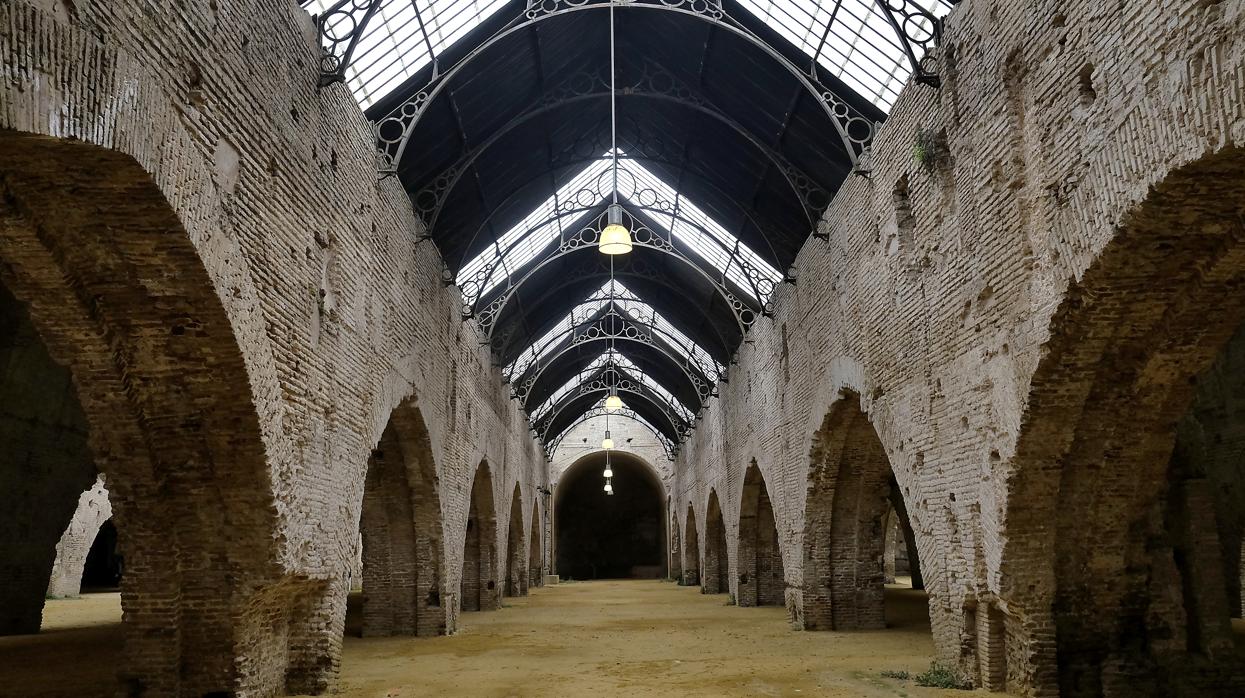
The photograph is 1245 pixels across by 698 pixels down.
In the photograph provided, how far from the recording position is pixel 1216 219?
20.6ft

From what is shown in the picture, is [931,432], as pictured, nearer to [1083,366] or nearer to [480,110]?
Result: [1083,366]

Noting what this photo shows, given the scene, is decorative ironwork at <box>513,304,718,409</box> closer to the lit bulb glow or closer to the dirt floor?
the dirt floor

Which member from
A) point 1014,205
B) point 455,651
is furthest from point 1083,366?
point 455,651

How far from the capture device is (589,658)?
42.8 ft

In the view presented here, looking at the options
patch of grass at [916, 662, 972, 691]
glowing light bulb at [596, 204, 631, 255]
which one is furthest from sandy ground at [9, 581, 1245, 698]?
glowing light bulb at [596, 204, 631, 255]

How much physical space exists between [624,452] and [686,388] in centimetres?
1043

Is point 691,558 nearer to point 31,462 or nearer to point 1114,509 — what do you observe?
point 31,462

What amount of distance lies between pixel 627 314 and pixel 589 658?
1457 centimetres

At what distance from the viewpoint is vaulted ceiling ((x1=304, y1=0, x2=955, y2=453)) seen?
1162 centimetres

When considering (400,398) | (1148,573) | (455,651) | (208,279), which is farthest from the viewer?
(455,651)

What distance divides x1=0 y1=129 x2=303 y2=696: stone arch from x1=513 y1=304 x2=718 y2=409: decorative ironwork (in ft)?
59.1

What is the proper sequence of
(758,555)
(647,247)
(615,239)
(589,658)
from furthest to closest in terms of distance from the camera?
(758,555) → (647,247) → (615,239) → (589,658)

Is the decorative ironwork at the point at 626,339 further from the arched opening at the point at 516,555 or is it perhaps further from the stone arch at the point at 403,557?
the stone arch at the point at 403,557

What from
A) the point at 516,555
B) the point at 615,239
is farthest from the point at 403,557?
the point at 516,555
